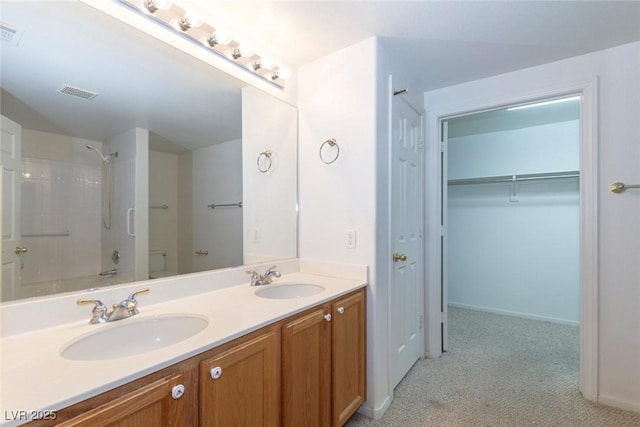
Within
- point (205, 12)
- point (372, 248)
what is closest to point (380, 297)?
point (372, 248)

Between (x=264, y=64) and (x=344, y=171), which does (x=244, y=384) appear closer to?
(x=344, y=171)

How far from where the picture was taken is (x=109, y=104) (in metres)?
1.22

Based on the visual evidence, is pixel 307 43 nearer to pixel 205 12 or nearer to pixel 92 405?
pixel 205 12

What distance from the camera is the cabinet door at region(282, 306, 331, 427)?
1.17 metres

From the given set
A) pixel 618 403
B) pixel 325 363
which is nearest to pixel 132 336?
pixel 325 363

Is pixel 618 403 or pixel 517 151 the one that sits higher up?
pixel 517 151

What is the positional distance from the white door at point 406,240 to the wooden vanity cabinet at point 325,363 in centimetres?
37

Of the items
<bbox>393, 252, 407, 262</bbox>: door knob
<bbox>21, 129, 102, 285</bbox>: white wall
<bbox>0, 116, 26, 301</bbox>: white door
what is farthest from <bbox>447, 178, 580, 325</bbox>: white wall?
<bbox>0, 116, 26, 301</bbox>: white door

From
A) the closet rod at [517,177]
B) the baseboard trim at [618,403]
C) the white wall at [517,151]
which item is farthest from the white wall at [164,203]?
the white wall at [517,151]

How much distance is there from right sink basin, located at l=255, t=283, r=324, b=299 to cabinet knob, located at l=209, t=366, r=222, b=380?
71cm

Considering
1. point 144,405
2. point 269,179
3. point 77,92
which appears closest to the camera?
point 144,405

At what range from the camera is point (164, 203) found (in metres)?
1.40

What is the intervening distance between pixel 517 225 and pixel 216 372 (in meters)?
3.61

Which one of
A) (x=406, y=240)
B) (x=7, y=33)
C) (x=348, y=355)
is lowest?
(x=348, y=355)
